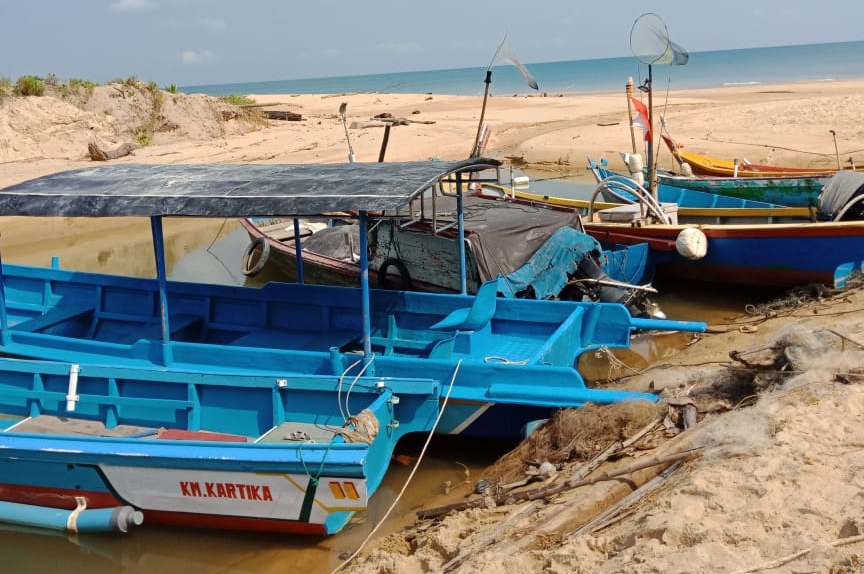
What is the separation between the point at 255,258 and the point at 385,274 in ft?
11.0

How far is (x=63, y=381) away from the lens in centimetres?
732

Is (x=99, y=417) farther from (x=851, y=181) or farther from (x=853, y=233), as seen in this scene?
(x=851, y=181)

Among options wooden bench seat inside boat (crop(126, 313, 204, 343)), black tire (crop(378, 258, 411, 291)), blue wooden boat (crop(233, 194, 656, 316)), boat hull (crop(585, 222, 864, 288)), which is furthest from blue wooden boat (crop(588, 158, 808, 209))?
wooden bench seat inside boat (crop(126, 313, 204, 343))

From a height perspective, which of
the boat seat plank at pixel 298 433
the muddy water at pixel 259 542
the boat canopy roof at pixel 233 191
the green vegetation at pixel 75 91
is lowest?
the muddy water at pixel 259 542

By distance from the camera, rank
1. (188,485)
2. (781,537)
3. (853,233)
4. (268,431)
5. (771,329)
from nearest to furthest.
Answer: (781,537) < (188,485) < (268,431) < (771,329) < (853,233)

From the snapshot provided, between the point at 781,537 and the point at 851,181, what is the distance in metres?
8.69

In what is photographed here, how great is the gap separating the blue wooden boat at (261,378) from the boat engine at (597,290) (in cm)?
206

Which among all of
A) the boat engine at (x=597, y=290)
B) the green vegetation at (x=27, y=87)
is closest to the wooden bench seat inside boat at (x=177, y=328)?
the boat engine at (x=597, y=290)

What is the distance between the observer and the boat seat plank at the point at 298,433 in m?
6.24

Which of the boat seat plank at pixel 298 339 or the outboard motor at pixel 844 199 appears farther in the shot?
the outboard motor at pixel 844 199

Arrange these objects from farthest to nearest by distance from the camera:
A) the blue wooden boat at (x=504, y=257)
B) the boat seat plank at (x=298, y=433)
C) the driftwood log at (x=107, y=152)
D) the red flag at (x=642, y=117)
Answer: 1. the driftwood log at (x=107, y=152)
2. the red flag at (x=642, y=117)
3. the blue wooden boat at (x=504, y=257)
4. the boat seat plank at (x=298, y=433)

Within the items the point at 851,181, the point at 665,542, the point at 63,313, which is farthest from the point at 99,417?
the point at 851,181

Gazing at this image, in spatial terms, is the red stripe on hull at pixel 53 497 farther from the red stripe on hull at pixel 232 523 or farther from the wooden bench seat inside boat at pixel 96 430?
the wooden bench seat inside boat at pixel 96 430

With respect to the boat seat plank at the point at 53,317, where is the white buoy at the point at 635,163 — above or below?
above
